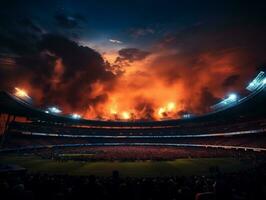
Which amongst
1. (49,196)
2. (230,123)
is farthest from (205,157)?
(49,196)

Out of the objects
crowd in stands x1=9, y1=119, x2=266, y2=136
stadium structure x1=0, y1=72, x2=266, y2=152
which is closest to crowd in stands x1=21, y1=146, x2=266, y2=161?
stadium structure x1=0, y1=72, x2=266, y2=152

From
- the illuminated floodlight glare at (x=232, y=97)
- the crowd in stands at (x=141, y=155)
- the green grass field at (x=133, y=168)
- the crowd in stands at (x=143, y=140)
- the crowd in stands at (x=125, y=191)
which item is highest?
the illuminated floodlight glare at (x=232, y=97)

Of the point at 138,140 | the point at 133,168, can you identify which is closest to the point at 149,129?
the point at 138,140

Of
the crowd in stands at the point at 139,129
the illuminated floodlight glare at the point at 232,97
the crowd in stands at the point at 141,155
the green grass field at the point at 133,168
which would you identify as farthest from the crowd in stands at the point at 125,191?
the illuminated floodlight glare at the point at 232,97

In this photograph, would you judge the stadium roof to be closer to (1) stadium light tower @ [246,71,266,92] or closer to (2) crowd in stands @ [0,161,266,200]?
(1) stadium light tower @ [246,71,266,92]

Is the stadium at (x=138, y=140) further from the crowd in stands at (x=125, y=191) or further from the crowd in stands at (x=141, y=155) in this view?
the crowd in stands at (x=125, y=191)

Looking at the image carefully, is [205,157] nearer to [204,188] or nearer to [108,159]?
[108,159]

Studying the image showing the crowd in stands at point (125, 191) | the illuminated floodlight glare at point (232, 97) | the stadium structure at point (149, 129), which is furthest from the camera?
the illuminated floodlight glare at point (232, 97)

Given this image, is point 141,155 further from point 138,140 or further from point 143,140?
point 138,140
